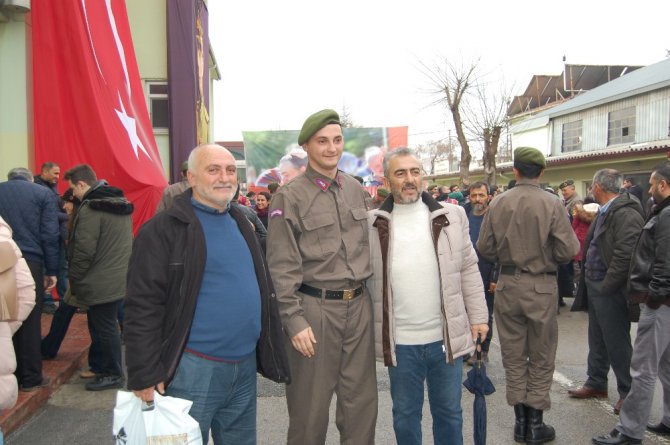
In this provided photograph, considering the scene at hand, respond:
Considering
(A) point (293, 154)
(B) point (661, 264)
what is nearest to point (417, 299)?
(B) point (661, 264)

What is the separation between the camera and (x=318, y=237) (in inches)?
115

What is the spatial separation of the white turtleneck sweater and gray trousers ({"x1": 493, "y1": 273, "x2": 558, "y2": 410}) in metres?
1.20

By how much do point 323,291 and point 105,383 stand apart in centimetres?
326

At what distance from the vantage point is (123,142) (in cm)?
691

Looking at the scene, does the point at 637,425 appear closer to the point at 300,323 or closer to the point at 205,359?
the point at 300,323

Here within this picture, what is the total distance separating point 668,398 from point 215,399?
11.3 ft

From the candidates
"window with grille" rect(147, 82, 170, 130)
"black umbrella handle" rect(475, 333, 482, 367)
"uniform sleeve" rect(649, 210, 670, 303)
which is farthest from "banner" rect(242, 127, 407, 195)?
"black umbrella handle" rect(475, 333, 482, 367)

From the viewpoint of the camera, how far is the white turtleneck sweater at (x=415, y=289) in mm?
3113

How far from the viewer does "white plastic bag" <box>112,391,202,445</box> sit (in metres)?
2.32

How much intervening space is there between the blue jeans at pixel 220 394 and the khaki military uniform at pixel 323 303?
265 millimetres

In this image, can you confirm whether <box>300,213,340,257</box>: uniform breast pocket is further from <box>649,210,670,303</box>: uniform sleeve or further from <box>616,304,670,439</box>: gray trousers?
<box>616,304,670,439</box>: gray trousers

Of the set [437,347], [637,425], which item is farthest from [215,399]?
[637,425]

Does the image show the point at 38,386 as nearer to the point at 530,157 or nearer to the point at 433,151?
the point at 530,157

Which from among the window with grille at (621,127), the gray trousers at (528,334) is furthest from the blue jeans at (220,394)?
the window with grille at (621,127)
